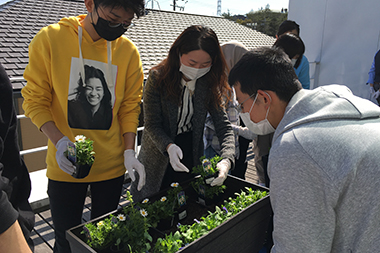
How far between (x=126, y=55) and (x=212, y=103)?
606 mm

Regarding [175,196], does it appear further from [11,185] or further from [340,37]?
[340,37]

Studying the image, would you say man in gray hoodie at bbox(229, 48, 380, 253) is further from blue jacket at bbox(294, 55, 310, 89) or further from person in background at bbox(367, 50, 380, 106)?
person in background at bbox(367, 50, 380, 106)

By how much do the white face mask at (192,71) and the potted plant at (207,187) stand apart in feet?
1.81

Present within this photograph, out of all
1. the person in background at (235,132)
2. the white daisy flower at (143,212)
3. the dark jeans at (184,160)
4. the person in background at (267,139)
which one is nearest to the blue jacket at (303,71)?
the person in background at (267,139)

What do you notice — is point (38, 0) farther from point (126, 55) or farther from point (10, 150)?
point (10, 150)

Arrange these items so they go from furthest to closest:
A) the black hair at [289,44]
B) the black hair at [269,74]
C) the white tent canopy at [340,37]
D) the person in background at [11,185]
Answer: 1. the white tent canopy at [340,37]
2. the black hair at [289,44]
3. the black hair at [269,74]
4. the person in background at [11,185]

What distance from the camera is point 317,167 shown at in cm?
72

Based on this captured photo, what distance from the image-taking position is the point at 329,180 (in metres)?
0.71

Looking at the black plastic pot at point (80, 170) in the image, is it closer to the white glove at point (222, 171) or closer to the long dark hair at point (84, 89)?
the long dark hair at point (84, 89)

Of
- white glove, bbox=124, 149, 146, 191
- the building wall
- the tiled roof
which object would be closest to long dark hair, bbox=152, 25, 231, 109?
white glove, bbox=124, 149, 146, 191

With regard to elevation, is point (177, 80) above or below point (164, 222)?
above

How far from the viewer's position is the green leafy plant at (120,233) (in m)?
1.03

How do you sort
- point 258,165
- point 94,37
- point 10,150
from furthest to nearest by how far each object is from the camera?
point 258,165, point 94,37, point 10,150

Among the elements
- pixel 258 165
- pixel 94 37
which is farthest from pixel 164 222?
pixel 258 165
